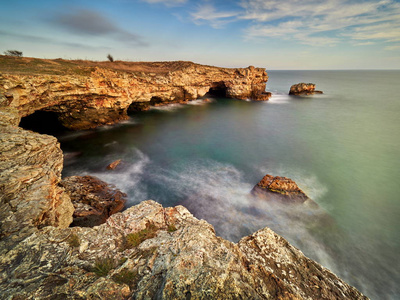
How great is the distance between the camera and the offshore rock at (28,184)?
13.3 feet

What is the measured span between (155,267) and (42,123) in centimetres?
2247

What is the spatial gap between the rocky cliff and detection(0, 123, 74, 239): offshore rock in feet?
0.10

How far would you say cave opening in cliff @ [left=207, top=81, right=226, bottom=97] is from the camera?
35938 millimetres

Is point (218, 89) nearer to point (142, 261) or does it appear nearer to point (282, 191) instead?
point (282, 191)

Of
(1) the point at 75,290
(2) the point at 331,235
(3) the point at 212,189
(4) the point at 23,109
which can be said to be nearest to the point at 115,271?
(1) the point at 75,290

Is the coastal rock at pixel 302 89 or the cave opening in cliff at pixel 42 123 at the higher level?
the coastal rock at pixel 302 89

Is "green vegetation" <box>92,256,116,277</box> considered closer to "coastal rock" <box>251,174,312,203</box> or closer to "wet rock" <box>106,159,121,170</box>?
"coastal rock" <box>251,174,312,203</box>

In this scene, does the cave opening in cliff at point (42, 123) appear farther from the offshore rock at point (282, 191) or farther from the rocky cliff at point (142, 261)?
the offshore rock at point (282, 191)

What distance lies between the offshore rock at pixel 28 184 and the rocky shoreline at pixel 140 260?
29mm

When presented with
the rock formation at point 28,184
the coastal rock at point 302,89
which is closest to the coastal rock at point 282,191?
the rock formation at point 28,184

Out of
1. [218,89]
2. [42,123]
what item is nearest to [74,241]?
[42,123]

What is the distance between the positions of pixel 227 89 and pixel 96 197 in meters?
34.1

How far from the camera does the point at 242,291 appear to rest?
254 centimetres

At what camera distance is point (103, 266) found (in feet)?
10.0
